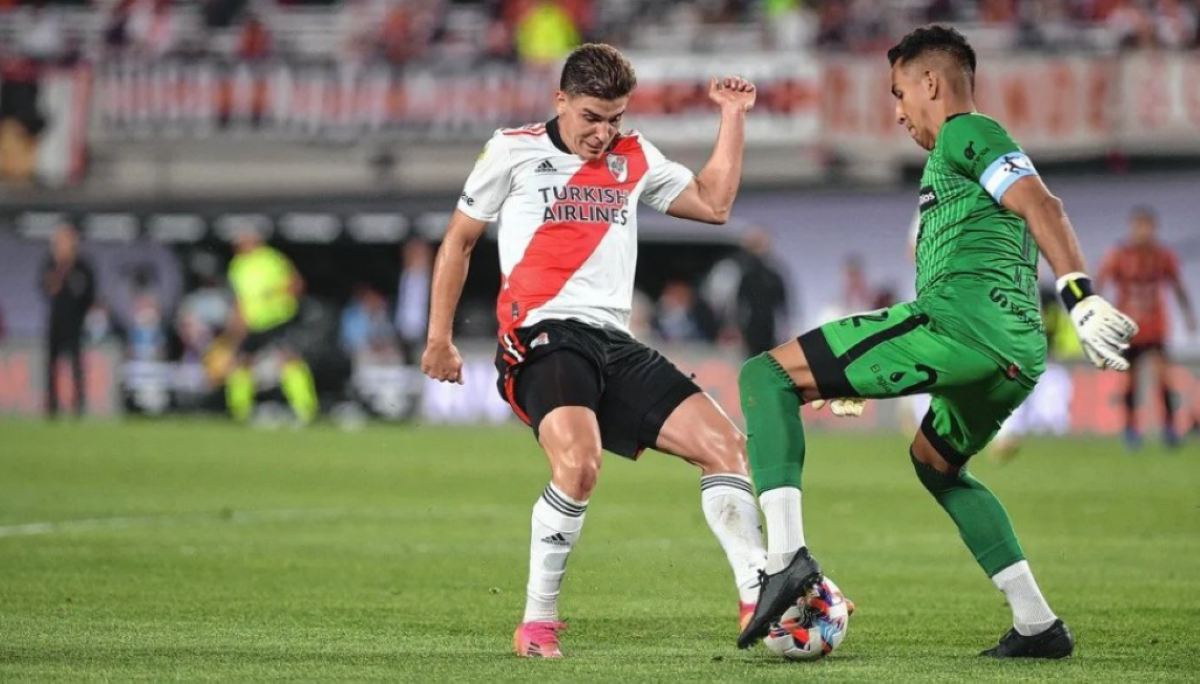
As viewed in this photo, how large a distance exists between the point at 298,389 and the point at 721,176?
1734 cm

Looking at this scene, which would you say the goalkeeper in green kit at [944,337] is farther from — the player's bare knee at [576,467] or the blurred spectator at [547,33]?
the blurred spectator at [547,33]

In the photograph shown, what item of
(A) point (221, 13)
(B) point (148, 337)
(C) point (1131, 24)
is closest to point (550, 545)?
(C) point (1131, 24)

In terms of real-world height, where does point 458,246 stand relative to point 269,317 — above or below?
above

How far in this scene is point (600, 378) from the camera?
287 inches

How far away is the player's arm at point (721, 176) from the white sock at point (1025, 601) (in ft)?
5.81

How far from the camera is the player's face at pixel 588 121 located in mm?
7266

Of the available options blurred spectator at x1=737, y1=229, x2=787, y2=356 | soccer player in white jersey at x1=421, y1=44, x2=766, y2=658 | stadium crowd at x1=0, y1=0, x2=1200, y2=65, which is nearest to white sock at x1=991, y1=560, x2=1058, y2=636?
soccer player in white jersey at x1=421, y1=44, x2=766, y2=658

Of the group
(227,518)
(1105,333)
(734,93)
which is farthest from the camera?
(227,518)

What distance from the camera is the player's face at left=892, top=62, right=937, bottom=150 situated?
6840 mm

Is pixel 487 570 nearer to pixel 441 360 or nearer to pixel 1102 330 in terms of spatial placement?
pixel 441 360

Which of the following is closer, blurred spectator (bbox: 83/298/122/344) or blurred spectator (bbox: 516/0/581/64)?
blurred spectator (bbox: 516/0/581/64)

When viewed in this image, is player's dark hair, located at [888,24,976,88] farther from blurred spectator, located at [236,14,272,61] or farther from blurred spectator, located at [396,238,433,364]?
blurred spectator, located at [236,14,272,61]

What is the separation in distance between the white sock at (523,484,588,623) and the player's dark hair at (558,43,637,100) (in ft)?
4.73

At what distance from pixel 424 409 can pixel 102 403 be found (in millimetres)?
4305
